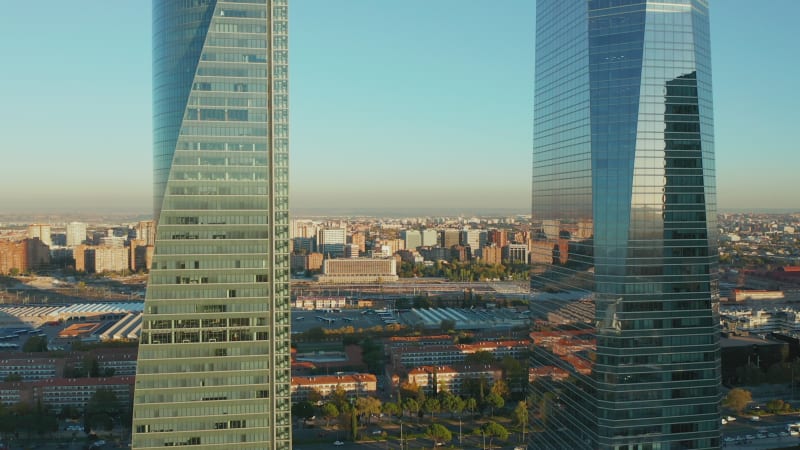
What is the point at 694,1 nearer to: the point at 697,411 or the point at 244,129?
the point at 697,411

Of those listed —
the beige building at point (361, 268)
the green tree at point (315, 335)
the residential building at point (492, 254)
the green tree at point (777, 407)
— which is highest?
the residential building at point (492, 254)

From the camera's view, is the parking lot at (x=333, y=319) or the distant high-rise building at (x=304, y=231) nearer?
the parking lot at (x=333, y=319)

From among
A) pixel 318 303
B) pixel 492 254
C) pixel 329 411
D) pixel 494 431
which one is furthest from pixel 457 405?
pixel 492 254

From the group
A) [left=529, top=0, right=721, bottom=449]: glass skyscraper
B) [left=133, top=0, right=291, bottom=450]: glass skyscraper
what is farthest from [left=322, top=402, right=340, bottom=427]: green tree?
[left=529, top=0, right=721, bottom=449]: glass skyscraper

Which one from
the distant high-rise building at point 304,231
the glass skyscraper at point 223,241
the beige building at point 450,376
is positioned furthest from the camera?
the distant high-rise building at point 304,231

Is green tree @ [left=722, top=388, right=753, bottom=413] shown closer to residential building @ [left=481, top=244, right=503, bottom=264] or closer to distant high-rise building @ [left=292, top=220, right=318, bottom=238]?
residential building @ [left=481, top=244, right=503, bottom=264]

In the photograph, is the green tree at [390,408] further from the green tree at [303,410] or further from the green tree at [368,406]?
the green tree at [303,410]

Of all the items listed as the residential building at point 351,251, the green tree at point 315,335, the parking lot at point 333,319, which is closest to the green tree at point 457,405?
the green tree at point 315,335

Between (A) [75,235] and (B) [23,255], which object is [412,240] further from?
(B) [23,255]
